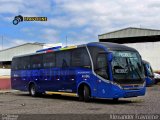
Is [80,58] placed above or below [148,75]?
above

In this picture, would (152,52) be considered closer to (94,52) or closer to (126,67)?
(94,52)

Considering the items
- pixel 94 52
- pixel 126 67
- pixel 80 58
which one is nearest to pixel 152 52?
pixel 80 58

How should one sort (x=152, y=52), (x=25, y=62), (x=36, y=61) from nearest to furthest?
1. (x=36, y=61)
2. (x=25, y=62)
3. (x=152, y=52)

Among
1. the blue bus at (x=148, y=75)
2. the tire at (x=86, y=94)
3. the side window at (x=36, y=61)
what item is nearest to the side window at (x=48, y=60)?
the side window at (x=36, y=61)

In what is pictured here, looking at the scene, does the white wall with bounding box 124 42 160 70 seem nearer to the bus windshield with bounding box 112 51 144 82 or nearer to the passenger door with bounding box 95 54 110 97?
the bus windshield with bounding box 112 51 144 82

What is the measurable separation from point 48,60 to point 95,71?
595 centimetres

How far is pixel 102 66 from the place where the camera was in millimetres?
19938

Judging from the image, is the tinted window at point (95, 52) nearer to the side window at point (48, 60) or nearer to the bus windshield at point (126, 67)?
the bus windshield at point (126, 67)

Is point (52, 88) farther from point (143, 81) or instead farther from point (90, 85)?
point (143, 81)

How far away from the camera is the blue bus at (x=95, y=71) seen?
19531 mm

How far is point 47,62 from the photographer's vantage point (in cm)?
2584

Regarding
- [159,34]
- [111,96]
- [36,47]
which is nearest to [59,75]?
[111,96]

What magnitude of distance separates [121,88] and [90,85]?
199 centimetres

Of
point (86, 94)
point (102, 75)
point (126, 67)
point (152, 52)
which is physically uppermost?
point (152, 52)
